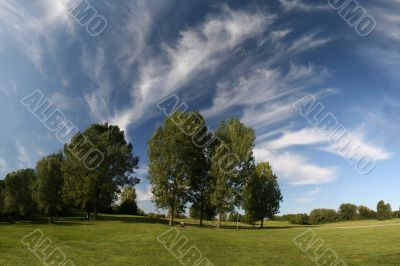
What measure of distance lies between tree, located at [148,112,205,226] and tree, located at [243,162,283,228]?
16135 millimetres

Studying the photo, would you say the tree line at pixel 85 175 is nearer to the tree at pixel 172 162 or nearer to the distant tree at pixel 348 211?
the tree at pixel 172 162

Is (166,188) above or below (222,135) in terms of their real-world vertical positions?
below

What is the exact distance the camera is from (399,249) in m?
23.8

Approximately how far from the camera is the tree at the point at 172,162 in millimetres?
57938

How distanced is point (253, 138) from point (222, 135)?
5341 mm

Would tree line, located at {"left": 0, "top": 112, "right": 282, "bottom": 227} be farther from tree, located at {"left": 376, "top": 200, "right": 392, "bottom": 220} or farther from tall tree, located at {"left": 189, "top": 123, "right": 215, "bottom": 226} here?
tree, located at {"left": 376, "top": 200, "right": 392, "bottom": 220}

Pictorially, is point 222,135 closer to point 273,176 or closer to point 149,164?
point 149,164

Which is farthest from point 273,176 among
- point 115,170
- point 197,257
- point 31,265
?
point 31,265

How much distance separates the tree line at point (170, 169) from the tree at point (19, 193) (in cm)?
936

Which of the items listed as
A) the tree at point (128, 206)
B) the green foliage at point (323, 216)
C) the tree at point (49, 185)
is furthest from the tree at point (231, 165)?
the green foliage at point (323, 216)

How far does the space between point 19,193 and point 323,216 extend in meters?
99.5

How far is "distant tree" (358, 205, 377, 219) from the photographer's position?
424 ft

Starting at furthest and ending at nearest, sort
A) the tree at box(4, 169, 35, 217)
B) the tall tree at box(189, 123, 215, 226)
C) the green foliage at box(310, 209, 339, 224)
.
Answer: the green foliage at box(310, 209, 339, 224) < the tree at box(4, 169, 35, 217) < the tall tree at box(189, 123, 215, 226)

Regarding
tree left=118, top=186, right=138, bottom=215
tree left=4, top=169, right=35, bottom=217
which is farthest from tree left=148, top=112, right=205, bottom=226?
tree left=118, top=186, right=138, bottom=215
